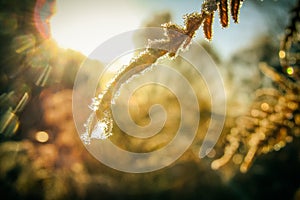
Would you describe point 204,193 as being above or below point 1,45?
below

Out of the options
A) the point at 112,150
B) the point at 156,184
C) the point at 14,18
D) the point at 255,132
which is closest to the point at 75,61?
the point at 14,18

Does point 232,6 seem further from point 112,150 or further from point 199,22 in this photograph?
point 112,150

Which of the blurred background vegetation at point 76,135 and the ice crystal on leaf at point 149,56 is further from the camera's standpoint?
the blurred background vegetation at point 76,135

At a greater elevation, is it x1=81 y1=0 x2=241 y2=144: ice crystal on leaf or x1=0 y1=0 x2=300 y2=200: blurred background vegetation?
x1=81 y1=0 x2=241 y2=144: ice crystal on leaf

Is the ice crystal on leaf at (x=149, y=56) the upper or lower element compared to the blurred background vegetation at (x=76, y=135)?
upper

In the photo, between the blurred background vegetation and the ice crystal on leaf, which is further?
the blurred background vegetation

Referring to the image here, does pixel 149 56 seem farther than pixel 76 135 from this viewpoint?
No

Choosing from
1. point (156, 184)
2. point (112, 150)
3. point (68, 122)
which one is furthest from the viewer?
point (68, 122)

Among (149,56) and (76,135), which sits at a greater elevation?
(149,56)
